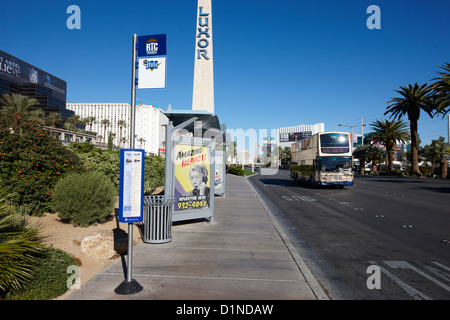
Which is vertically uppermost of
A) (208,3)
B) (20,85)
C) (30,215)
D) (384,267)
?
(20,85)

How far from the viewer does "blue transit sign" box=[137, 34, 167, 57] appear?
459 cm

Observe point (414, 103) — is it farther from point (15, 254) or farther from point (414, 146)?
point (15, 254)

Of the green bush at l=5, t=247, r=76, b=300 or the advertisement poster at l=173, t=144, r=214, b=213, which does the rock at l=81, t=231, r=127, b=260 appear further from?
the advertisement poster at l=173, t=144, r=214, b=213

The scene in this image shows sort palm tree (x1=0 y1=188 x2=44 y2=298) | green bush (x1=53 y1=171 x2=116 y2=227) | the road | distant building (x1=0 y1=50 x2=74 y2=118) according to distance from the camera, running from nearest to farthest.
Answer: palm tree (x1=0 y1=188 x2=44 y2=298) → the road → green bush (x1=53 y1=171 x2=116 y2=227) → distant building (x1=0 y1=50 x2=74 y2=118)

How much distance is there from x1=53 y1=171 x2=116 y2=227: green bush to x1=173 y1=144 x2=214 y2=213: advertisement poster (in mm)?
2015

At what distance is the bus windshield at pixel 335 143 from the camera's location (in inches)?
902

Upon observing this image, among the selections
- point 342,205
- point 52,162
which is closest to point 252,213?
point 342,205

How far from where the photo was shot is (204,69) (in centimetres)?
3120

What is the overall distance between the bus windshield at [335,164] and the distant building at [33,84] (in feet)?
375

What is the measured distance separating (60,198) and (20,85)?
493 ft

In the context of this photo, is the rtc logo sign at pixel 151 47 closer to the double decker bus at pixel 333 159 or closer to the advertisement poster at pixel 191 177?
the advertisement poster at pixel 191 177

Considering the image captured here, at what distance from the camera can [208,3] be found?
1271 inches

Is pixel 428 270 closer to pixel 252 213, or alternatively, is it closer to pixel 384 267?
pixel 384 267
